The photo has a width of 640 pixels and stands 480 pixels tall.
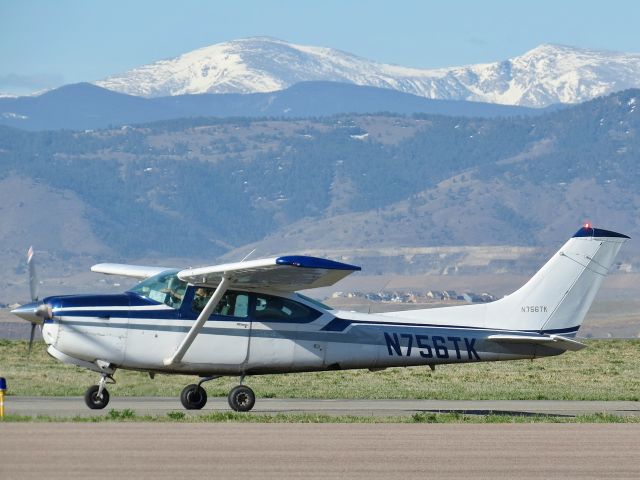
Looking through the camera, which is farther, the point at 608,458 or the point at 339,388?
the point at 339,388

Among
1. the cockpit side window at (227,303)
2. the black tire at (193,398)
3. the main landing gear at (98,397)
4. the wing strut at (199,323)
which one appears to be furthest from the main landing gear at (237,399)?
the main landing gear at (98,397)

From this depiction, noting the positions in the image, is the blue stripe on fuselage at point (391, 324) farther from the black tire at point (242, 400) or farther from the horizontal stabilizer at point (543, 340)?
the black tire at point (242, 400)

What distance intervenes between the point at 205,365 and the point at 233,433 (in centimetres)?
427

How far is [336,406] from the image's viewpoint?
82.8 feet

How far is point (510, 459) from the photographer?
1709 cm

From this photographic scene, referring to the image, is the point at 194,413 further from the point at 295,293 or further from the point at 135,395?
the point at 135,395

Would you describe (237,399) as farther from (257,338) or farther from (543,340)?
(543,340)

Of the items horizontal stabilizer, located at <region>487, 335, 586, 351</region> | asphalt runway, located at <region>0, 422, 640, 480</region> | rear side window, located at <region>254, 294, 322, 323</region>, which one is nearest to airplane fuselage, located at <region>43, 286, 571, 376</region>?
rear side window, located at <region>254, 294, 322, 323</region>

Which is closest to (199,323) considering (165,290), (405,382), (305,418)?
(165,290)

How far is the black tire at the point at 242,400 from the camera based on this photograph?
23250 millimetres

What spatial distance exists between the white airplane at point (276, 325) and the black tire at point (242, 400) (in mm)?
15

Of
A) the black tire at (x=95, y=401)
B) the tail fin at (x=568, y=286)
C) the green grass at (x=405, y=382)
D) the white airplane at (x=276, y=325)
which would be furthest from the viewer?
the green grass at (x=405, y=382)

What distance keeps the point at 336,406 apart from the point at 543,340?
12.0 ft

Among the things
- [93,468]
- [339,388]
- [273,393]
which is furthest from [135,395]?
[93,468]
